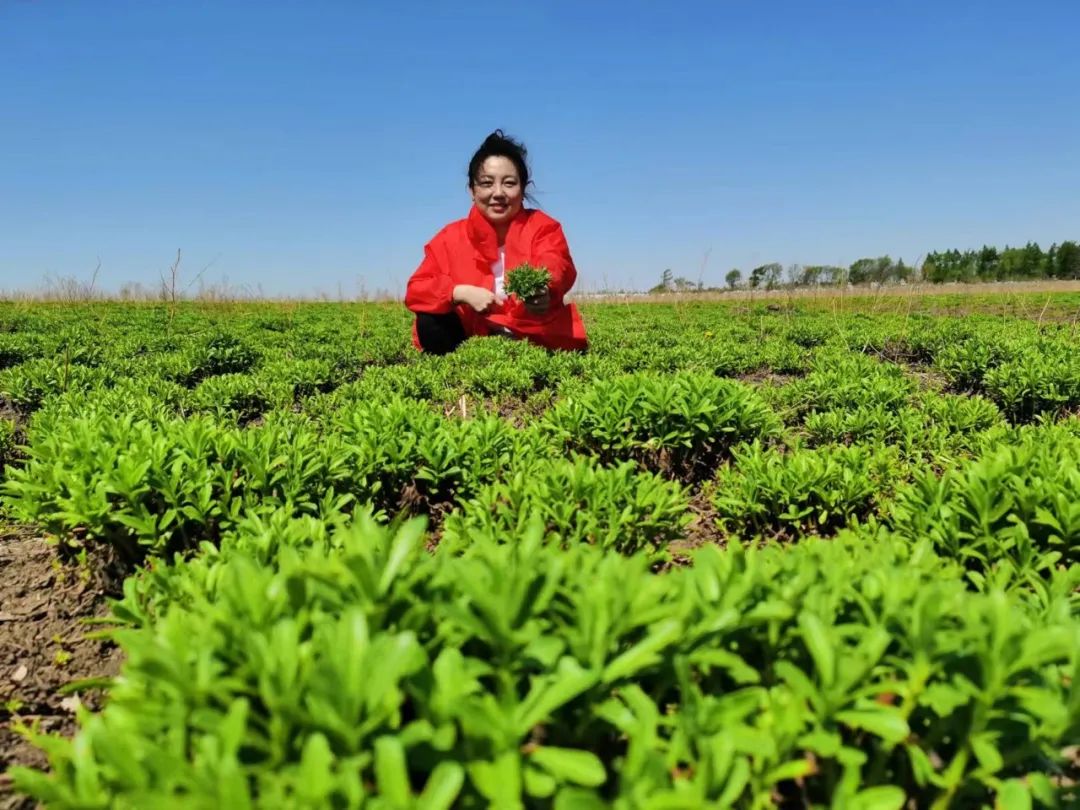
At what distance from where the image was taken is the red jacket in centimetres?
844

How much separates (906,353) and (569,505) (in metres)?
9.51

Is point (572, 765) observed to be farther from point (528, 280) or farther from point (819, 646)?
point (528, 280)

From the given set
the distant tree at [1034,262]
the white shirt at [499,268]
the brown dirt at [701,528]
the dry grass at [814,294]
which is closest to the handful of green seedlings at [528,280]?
the white shirt at [499,268]

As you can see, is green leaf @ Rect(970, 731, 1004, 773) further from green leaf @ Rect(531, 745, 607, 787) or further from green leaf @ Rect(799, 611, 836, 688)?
green leaf @ Rect(531, 745, 607, 787)

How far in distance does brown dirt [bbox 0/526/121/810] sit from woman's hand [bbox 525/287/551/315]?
5.51 metres

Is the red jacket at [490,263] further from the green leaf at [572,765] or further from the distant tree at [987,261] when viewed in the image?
the distant tree at [987,261]

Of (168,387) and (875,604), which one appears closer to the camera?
(875,604)

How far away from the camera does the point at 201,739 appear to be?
110 centimetres

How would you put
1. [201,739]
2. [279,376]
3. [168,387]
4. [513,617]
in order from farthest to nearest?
[279,376]
[168,387]
[513,617]
[201,739]

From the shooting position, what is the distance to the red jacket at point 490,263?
27.7ft

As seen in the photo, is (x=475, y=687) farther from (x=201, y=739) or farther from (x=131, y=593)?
(x=131, y=593)

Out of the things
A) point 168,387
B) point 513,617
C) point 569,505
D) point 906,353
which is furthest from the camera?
point 906,353

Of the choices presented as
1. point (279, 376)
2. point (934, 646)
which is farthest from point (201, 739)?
point (279, 376)

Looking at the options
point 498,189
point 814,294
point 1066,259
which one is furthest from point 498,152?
point 1066,259
